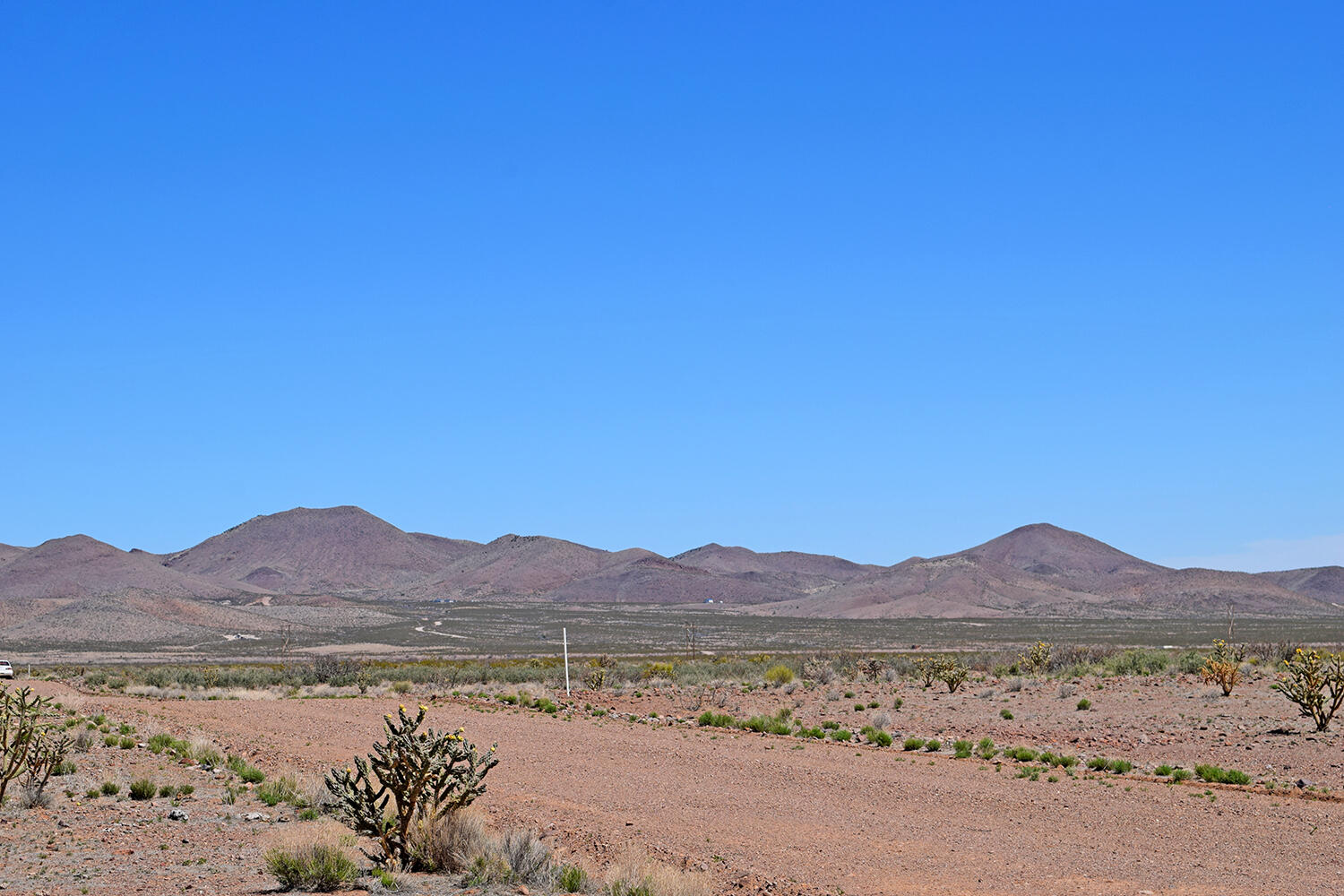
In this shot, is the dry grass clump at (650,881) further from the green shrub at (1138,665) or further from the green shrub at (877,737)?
the green shrub at (1138,665)

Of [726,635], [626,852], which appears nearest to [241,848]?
[626,852]

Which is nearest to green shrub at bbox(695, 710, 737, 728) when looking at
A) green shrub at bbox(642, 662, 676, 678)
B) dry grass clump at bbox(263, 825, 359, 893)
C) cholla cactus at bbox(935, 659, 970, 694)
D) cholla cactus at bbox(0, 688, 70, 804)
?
cholla cactus at bbox(935, 659, 970, 694)

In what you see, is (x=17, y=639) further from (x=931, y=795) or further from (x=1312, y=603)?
(x=1312, y=603)

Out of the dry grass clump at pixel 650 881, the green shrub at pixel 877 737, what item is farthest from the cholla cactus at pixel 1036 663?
the dry grass clump at pixel 650 881

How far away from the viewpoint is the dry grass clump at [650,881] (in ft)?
36.1

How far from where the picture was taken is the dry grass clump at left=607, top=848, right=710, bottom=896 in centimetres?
1100

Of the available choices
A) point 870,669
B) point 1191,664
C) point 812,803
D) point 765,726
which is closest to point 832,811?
point 812,803

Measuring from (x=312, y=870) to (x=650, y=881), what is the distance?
3.38m

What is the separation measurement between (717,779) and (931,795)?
11.1 feet

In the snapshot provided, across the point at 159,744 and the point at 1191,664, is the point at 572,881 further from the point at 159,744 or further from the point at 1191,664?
the point at 1191,664

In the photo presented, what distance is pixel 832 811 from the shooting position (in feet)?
52.9

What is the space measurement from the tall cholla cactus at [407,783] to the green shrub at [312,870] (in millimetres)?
379

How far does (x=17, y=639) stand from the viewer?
106m

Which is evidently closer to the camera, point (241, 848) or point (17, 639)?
point (241, 848)
